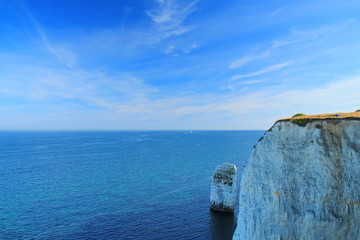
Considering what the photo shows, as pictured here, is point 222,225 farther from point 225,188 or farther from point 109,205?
point 109,205

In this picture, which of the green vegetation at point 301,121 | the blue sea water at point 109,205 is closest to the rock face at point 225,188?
the blue sea water at point 109,205

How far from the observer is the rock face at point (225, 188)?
37.6 m

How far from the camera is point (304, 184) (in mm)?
18719

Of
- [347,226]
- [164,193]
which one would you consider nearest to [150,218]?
[164,193]

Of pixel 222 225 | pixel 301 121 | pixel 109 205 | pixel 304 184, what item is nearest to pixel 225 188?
pixel 222 225

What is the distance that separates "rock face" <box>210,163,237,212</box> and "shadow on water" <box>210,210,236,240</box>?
1.36m

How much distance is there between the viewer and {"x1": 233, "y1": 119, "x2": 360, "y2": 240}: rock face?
57.4 feet

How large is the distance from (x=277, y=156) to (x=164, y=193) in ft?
112

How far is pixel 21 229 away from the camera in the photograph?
107 ft

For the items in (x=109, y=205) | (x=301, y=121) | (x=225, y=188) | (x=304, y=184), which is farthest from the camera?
(x=109, y=205)

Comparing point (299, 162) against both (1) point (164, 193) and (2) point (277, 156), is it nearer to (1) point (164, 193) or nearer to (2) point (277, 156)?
(2) point (277, 156)

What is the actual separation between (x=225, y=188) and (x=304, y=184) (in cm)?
2047

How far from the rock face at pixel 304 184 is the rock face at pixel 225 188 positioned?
1643cm

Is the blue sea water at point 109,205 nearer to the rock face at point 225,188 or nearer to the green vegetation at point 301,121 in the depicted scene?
the rock face at point 225,188
